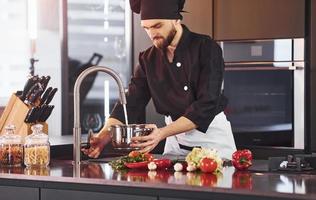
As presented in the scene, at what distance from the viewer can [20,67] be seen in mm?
4980

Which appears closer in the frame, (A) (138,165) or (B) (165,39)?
(A) (138,165)

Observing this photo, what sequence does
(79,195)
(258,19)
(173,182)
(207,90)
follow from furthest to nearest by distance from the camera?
(258,19) < (207,90) < (79,195) < (173,182)

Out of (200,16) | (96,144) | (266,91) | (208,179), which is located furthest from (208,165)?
(200,16)

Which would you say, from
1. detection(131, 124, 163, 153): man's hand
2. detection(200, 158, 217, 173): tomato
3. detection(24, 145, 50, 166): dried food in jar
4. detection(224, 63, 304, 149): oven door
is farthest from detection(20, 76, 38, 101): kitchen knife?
detection(224, 63, 304, 149): oven door

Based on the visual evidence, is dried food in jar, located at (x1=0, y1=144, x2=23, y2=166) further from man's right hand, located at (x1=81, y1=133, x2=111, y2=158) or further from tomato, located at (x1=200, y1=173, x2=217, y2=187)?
tomato, located at (x1=200, y1=173, x2=217, y2=187)

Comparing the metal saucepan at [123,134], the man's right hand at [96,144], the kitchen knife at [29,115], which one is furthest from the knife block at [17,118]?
the metal saucepan at [123,134]

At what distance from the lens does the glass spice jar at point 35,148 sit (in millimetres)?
2372

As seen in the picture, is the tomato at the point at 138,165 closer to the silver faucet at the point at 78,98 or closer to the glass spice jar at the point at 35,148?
the silver faucet at the point at 78,98

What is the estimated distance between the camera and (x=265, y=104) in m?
3.97

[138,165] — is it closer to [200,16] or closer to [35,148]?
[35,148]

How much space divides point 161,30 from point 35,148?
2.31 feet

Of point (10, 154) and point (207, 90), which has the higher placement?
point (207, 90)

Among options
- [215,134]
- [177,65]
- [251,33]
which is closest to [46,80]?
[177,65]

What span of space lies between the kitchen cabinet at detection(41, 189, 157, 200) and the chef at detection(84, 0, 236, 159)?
439mm
